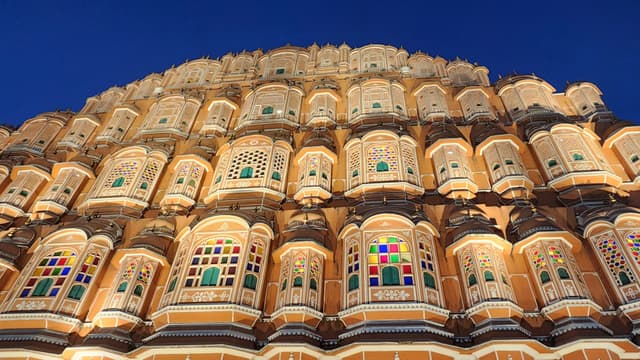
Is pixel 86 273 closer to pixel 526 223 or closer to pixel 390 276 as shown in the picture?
pixel 390 276

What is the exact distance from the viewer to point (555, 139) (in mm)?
20141

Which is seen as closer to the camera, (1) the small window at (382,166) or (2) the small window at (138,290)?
(2) the small window at (138,290)

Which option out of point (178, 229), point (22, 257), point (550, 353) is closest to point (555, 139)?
point (550, 353)

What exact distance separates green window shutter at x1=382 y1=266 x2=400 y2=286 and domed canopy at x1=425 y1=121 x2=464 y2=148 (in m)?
8.03

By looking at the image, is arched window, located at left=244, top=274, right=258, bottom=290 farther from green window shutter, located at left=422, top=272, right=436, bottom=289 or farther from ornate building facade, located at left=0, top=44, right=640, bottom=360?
green window shutter, located at left=422, top=272, right=436, bottom=289

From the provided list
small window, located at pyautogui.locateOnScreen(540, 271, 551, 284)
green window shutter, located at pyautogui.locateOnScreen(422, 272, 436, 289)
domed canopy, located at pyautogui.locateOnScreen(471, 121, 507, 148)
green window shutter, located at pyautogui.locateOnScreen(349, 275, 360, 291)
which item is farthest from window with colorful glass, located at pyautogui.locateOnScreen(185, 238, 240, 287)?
domed canopy, located at pyautogui.locateOnScreen(471, 121, 507, 148)

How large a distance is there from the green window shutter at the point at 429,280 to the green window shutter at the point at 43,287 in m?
12.3

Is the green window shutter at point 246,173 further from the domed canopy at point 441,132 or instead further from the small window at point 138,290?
the domed canopy at point 441,132

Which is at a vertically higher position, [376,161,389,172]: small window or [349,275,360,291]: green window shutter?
→ [376,161,389,172]: small window

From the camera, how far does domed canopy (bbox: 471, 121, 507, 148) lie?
68.6ft

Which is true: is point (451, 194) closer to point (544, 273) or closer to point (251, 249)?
point (544, 273)

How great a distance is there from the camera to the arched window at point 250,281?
1527 cm

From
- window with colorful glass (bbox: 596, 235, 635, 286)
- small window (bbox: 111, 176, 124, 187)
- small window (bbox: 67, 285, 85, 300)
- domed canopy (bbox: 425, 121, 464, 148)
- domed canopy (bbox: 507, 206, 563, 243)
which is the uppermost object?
domed canopy (bbox: 425, 121, 464, 148)

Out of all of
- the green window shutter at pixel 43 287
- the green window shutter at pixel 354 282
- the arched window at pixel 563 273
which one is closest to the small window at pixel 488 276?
the arched window at pixel 563 273
